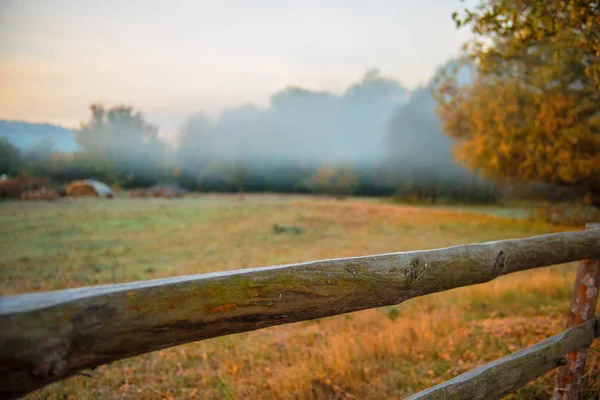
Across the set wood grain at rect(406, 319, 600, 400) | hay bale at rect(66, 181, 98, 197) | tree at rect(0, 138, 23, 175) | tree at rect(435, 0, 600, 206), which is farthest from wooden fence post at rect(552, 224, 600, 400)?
hay bale at rect(66, 181, 98, 197)

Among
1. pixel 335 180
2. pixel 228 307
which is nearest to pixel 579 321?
pixel 228 307

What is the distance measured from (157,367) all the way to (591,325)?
4373 millimetres

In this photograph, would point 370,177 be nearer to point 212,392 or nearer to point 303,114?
point 303,114

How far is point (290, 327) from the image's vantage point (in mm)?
6156

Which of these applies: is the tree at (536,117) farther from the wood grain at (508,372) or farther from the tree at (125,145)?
the tree at (125,145)

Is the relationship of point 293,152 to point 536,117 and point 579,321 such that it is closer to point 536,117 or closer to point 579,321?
point 536,117

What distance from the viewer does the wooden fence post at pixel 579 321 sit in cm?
331

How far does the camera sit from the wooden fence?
118cm

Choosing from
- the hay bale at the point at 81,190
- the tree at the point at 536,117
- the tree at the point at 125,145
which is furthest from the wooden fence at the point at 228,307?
the tree at the point at 125,145

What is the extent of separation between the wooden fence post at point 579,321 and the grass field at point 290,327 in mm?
371

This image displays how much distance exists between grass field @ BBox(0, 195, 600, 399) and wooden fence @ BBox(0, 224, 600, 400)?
1.68m

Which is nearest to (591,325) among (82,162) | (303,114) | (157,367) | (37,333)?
(37,333)

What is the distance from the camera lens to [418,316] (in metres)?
6.23

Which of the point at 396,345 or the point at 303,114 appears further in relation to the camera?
the point at 303,114
